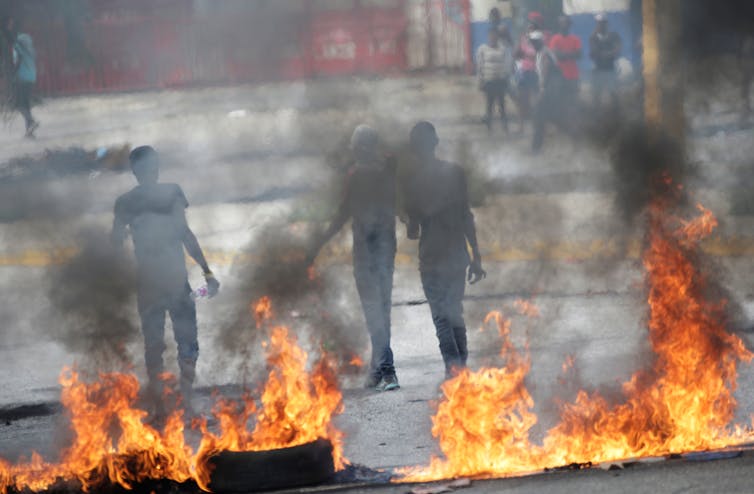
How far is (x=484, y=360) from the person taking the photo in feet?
29.2

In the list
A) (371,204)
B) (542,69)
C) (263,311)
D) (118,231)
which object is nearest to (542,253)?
(542,69)

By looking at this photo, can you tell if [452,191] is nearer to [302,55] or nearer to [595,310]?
[302,55]

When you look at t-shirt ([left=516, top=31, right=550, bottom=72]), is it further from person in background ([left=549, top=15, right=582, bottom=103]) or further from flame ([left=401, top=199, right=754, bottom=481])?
flame ([left=401, top=199, right=754, bottom=481])

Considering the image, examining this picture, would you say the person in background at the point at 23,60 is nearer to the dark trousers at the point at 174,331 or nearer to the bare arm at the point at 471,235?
the dark trousers at the point at 174,331

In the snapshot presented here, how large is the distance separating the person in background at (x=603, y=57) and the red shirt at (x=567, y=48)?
16cm

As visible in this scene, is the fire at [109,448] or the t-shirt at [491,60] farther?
the t-shirt at [491,60]

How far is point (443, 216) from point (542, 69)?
2.01 meters

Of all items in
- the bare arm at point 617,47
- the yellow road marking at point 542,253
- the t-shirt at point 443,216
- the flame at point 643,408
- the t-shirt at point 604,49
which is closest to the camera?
the flame at point 643,408

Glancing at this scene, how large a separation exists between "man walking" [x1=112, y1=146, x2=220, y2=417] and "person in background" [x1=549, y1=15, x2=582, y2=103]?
10.2 feet

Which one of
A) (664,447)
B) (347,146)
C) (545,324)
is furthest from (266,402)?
(545,324)

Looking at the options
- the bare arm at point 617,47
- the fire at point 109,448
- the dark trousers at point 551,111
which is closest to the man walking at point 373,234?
the dark trousers at point 551,111

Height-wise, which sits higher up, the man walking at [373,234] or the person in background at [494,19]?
the person in background at [494,19]

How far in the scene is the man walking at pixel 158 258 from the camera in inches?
296

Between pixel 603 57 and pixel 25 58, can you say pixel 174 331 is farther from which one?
pixel 603 57
